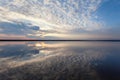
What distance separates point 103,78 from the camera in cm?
1664

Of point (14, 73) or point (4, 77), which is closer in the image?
point (4, 77)

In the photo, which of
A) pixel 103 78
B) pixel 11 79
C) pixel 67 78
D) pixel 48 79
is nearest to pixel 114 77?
pixel 103 78

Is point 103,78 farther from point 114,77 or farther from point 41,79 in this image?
point 41,79

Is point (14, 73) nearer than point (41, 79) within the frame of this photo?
No

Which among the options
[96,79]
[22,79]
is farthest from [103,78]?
[22,79]

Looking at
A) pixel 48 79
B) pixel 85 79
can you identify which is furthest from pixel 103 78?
pixel 48 79

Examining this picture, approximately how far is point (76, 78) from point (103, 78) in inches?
119

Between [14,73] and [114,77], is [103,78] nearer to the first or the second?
[114,77]

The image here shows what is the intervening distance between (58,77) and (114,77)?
6.29 m

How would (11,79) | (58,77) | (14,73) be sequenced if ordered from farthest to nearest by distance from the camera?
(14,73) → (58,77) → (11,79)

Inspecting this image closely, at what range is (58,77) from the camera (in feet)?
55.6

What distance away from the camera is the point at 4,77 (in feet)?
53.7

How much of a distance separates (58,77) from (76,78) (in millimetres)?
2035

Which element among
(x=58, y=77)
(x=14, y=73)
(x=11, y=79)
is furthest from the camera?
(x=14, y=73)
